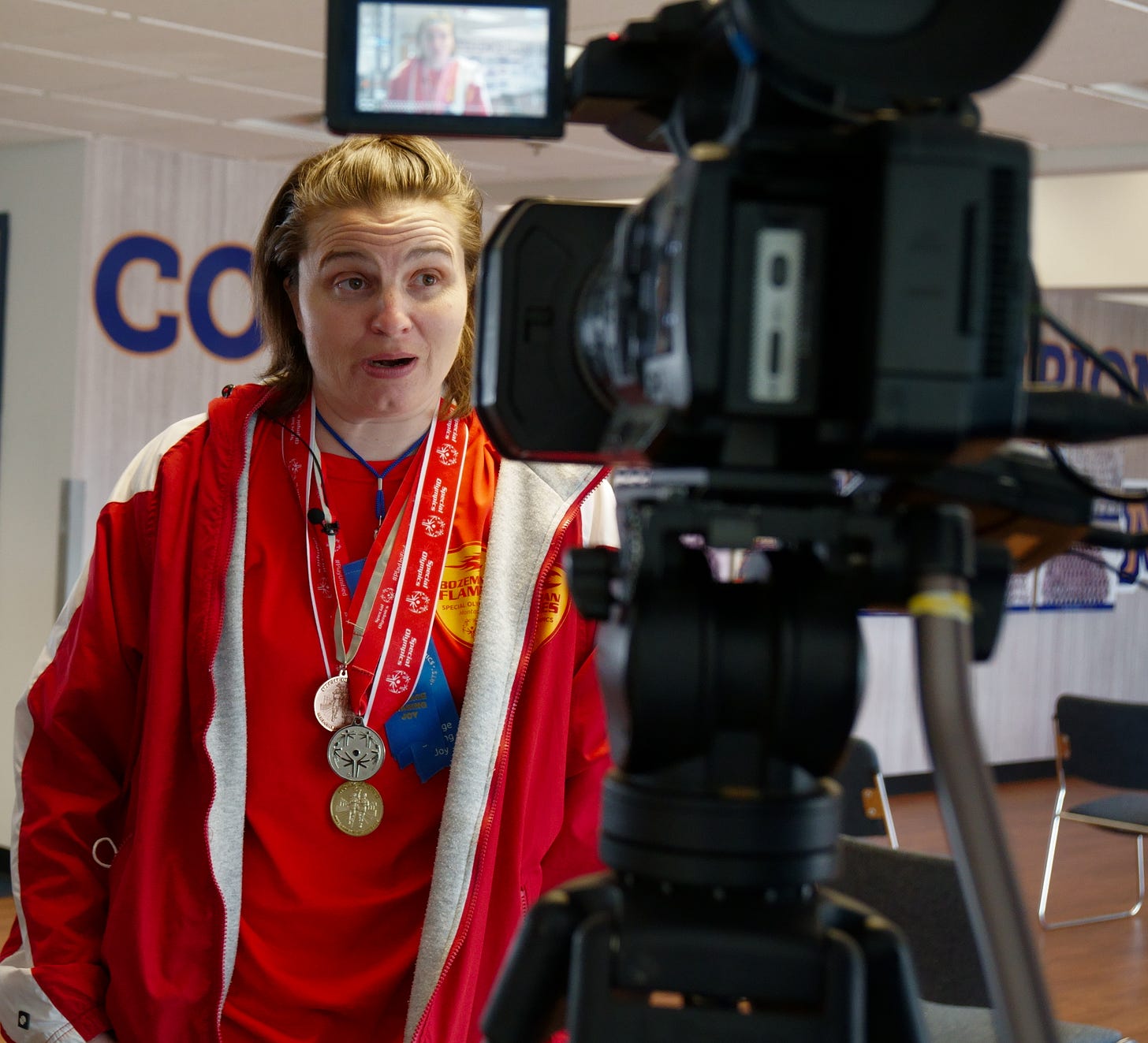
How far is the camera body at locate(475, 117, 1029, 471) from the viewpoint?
0.65 m

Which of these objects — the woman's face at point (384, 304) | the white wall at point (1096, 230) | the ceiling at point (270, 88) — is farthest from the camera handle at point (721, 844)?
the white wall at point (1096, 230)

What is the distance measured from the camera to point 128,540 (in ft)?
5.15

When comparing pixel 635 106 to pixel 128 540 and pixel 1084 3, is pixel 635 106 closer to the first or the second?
pixel 128 540

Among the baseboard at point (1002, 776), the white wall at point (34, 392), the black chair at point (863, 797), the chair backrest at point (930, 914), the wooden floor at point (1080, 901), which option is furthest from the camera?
the baseboard at point (1002, 776)

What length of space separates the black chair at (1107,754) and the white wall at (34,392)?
4.20 meters

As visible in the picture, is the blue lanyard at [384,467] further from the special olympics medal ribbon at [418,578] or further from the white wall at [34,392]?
the white wall at [34,392]

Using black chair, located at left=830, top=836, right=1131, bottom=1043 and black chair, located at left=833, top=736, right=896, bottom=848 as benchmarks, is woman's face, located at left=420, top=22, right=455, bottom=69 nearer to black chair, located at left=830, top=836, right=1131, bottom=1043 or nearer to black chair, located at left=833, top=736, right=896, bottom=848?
black chair, located at left=830, top=836, right=1131, bottom=1043

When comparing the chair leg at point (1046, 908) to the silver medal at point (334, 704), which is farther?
the chair leg at point (1046, 908)

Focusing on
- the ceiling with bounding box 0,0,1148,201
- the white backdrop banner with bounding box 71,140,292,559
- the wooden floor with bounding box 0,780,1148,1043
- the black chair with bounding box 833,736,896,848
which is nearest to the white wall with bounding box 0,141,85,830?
the white backdrop banner with bounding box 71,140,292,559

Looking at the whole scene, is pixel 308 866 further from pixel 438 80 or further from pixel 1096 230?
pixel 1096 230

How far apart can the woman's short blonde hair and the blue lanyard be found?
0.05 metres

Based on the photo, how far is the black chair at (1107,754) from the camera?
5801mm

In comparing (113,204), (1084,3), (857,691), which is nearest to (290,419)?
(857,691)

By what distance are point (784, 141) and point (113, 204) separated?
594 cm
